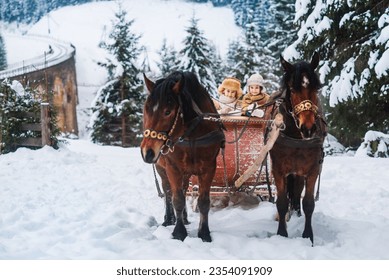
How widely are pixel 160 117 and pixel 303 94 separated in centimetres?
134

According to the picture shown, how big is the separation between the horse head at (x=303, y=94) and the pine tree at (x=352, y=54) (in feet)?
16.4

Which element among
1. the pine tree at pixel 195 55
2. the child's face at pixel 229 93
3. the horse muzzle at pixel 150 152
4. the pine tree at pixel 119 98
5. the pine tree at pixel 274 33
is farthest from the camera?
the pine tree at pixel 274 33

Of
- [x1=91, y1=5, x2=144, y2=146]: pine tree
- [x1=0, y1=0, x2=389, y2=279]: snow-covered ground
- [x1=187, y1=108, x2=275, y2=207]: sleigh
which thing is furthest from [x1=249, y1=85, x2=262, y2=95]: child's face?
[x1=91, y1=5, x2=144, y2=146]: pine tree

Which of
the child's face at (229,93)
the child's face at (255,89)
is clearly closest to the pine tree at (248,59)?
the child's face at (229,93)

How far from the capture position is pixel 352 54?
366 inches

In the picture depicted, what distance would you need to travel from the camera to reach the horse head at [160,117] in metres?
3.41

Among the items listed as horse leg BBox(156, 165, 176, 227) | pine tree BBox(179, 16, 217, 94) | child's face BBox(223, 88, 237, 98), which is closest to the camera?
horse leg BBox(156, 165, 176, 227)

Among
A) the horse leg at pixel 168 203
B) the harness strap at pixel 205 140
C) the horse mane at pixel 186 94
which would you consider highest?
the horse mane at pixel 186 94

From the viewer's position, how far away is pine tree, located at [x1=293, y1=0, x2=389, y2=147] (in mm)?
8367

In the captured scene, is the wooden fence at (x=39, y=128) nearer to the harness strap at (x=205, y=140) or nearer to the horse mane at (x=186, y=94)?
the horse mane at (x=186, y=94)

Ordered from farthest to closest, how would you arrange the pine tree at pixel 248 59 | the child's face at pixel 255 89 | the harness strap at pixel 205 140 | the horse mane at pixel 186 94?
the pine tree at pixel 248 59, the child's face at pixel 255 89, the harness strap at pixel 205 140, the horse mane at pixel 186 94

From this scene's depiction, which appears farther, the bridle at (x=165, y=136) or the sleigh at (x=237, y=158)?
the sleigh at (x=237, y=158)

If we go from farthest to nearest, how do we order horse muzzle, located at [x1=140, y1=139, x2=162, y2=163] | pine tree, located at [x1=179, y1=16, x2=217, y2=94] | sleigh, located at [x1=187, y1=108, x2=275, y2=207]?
1. pine tree, located at [x1=179, y1=16, x2=217, y2=94]
2. sleigh, located at [x1=187, y1=108, x2=275, y2=207]
3. horse muzzle, located at [x1=140, y1=139, x2=162, y2=163]

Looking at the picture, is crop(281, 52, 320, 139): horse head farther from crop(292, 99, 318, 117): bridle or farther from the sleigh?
the sleigh
